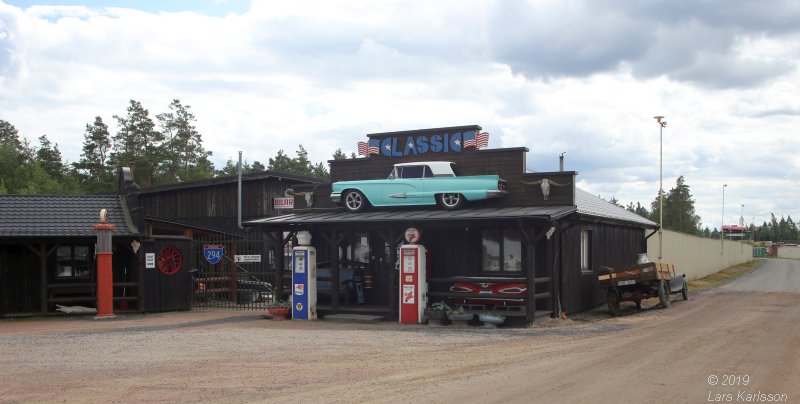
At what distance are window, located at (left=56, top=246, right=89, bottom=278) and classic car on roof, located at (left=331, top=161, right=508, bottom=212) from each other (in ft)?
25.0

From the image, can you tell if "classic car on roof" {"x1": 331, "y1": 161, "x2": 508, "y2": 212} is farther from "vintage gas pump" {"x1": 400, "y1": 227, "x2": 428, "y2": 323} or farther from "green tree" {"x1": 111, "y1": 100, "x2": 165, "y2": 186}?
"green tree" {"x1": 111, "y1": 100, "x2": 165, "y2": 186}

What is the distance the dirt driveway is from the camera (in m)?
9.46

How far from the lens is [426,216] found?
18594mm

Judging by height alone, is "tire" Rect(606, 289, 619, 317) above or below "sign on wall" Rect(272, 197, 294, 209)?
below

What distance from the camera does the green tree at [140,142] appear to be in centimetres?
6175

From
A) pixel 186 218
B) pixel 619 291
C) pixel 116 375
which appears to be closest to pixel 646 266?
pixel 619 291

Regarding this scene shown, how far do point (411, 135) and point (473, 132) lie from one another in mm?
1840

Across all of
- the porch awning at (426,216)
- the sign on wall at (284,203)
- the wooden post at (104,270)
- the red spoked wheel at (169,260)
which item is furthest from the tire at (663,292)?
the wooden post at (104,270)

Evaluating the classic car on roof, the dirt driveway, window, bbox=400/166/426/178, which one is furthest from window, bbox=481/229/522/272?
window, bbox=400/166/426/178

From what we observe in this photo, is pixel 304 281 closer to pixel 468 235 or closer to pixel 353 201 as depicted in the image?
pixel 353 201

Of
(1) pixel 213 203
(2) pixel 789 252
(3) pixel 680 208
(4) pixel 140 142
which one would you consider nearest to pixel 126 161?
(4) pixel 140 142

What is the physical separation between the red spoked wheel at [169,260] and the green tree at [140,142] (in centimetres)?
4088

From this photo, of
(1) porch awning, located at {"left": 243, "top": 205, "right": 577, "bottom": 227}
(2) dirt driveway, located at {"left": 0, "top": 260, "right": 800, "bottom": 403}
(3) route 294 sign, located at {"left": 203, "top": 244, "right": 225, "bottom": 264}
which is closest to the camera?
(2) dirt driveway, located at {"left": 0, "top": 260, "right": 800, "bottom": 403}

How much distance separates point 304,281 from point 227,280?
22.4 feet
